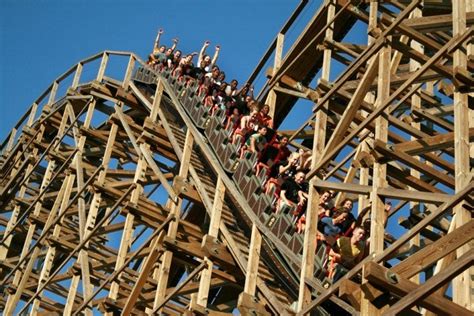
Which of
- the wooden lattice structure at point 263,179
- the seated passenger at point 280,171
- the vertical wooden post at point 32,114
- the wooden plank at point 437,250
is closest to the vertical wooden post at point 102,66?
the wooden lattice structure at point 263,179

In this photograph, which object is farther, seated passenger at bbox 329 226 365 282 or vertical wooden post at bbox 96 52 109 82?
vertical wooden post at bbox 96 52 109 82

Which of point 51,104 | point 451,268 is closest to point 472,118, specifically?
point 451,268

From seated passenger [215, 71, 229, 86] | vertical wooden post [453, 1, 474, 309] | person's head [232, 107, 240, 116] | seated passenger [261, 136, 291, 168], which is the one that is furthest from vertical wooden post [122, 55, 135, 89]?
vertical wooden post [453, 1, 474, 309]

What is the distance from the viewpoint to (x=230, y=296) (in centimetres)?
1434

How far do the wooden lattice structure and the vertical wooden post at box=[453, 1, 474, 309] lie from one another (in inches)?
0.5

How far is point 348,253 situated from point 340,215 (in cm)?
108

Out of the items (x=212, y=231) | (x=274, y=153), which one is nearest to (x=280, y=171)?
(x=274, y=153)

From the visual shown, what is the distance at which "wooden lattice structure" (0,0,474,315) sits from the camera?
337 inches

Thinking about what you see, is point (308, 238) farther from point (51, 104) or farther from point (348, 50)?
point (51, 104)

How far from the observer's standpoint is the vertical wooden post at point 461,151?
26.1 feet

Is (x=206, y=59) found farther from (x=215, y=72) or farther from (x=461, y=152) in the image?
(x=461, y=152)

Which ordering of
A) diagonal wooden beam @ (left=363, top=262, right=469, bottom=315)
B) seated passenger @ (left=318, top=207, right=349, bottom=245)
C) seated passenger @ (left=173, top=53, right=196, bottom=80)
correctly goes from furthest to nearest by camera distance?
1. seated passenger @ (left=173, top=53, right=196, bottom=80)
2. seated passenger @ (left=318, top=207, right=349, bottom=245)
3. diagonal wooden beam @ (left=363, top=262, right=469, bottom=315)

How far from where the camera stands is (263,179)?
40.4ft

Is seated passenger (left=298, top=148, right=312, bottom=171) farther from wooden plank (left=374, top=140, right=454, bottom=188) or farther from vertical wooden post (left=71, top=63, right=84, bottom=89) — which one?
vertical wooden post (left=71, top=63, right=84, bottom=89)
